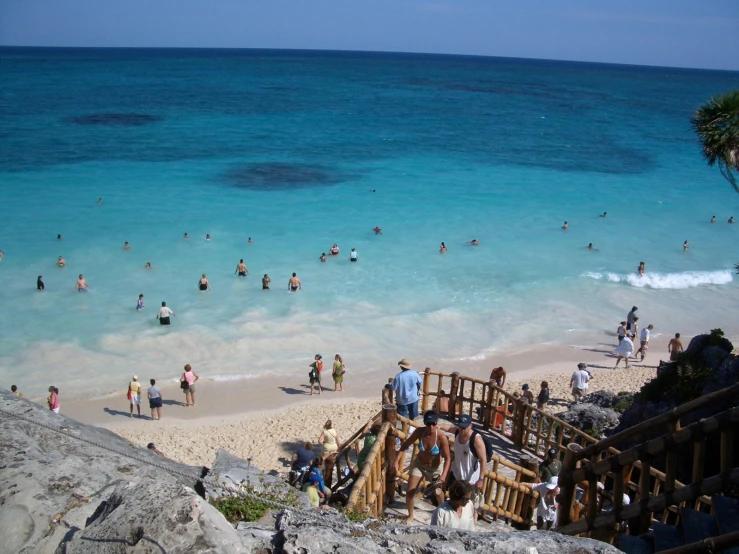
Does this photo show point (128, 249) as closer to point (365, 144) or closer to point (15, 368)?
point (15, 368)

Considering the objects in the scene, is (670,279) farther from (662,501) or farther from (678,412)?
(678,412)

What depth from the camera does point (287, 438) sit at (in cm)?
1647

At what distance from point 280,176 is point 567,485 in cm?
4206

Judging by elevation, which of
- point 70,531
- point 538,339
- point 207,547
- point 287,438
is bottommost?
point 287,438

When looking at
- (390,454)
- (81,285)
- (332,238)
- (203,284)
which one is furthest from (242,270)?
(390,454)

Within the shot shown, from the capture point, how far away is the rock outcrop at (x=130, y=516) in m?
3.78

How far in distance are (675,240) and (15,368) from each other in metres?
33.3

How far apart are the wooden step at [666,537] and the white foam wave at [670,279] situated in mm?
25615

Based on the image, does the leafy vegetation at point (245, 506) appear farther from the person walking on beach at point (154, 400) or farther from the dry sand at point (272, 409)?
the person walking on beach at point (154, 400)

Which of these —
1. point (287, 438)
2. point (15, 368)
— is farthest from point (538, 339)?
point (15, 368)

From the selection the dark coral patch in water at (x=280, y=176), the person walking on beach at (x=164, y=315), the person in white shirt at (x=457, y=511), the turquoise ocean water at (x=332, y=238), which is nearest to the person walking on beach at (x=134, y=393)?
the turquoise ocean water at (x=332, y=238)

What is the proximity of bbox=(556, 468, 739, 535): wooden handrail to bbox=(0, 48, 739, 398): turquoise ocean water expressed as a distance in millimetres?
14914

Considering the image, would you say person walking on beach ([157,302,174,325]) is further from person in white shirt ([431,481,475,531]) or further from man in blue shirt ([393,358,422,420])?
person in white shirt ([431,481,475,531])

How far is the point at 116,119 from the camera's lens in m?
68.8
